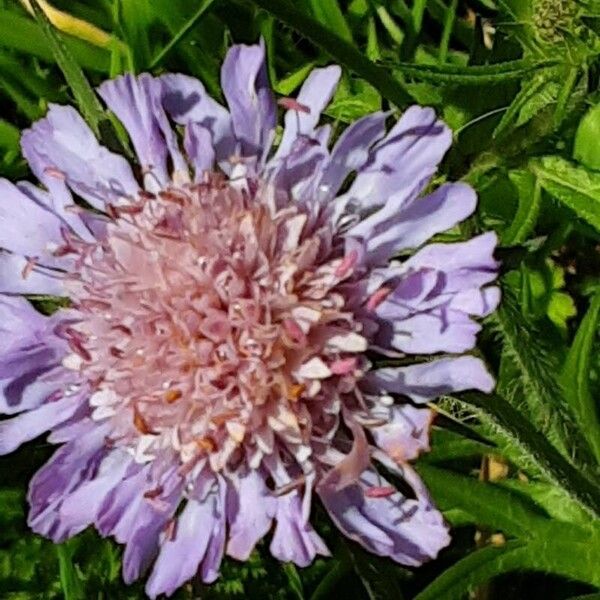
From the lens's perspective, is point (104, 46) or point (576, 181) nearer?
point (576, 181)

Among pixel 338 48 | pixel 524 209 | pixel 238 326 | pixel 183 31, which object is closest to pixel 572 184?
pixel 524 209

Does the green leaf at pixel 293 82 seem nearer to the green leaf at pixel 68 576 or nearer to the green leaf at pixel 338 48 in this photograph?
the green leaf at pixel 338 48

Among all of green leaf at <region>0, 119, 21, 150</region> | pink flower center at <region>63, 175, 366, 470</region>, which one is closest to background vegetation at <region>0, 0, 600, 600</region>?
green leaf at <region>0, 119, 21, 150</region>

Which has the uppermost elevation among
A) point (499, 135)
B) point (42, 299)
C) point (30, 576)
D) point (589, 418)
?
point (499, 135)

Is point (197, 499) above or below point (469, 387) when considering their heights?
below

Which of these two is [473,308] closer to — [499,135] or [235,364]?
[235,364]

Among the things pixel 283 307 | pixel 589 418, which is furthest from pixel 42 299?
pixel 589 418

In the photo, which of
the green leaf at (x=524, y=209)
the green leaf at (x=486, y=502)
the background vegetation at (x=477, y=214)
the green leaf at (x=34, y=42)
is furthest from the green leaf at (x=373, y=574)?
the green leaf at (x=34, y=42)
